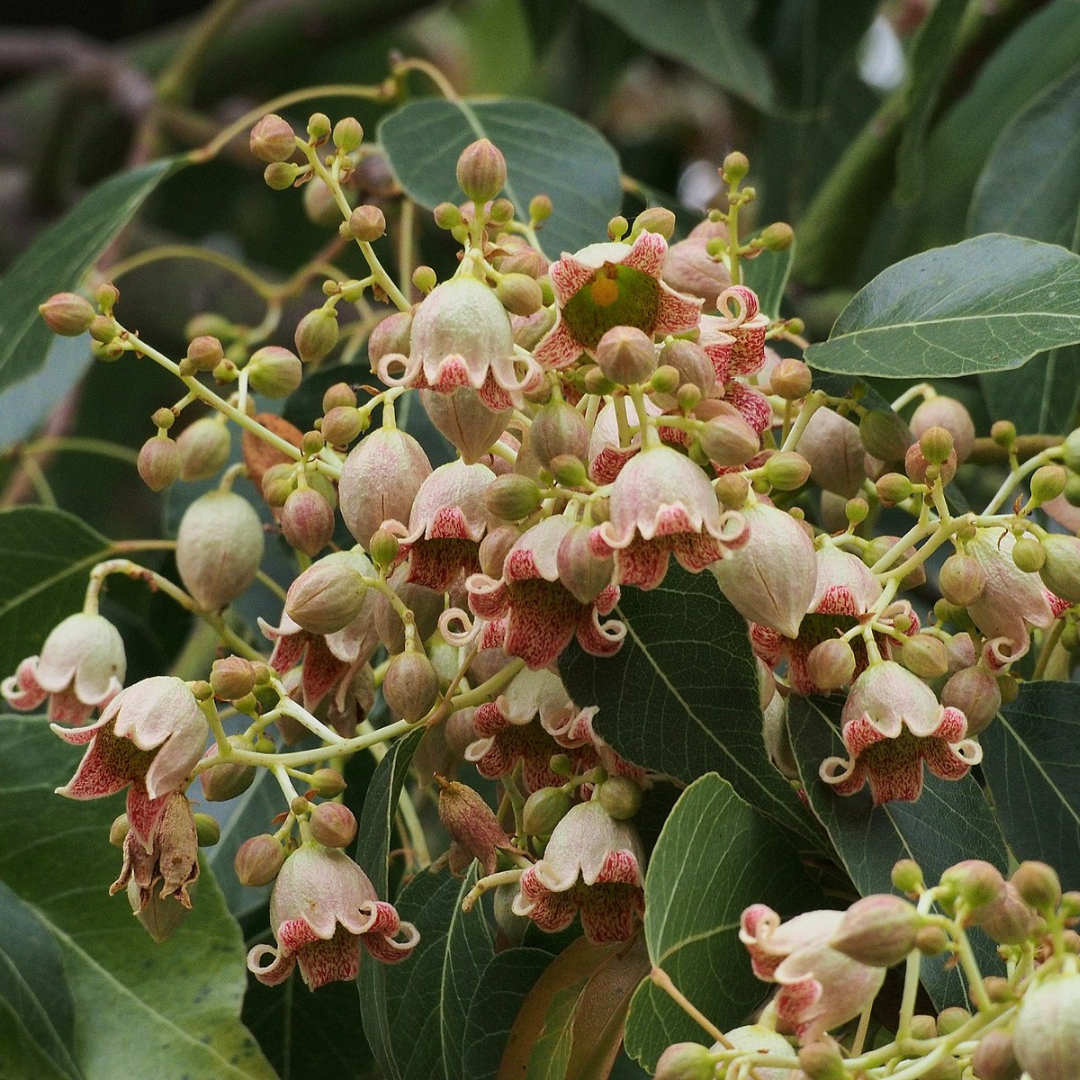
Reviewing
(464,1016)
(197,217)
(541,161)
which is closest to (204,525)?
(464,1016)

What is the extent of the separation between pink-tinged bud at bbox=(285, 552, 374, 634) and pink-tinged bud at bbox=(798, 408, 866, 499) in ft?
0.83

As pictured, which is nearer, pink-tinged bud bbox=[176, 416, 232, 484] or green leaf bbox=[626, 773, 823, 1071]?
green leaf bbox=[626, 773, 823, 1071]

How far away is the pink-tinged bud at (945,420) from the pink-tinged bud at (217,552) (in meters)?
0.39

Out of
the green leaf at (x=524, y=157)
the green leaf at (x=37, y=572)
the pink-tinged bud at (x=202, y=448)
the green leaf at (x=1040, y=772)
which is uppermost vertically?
the green leaf at (x=524, y=157)

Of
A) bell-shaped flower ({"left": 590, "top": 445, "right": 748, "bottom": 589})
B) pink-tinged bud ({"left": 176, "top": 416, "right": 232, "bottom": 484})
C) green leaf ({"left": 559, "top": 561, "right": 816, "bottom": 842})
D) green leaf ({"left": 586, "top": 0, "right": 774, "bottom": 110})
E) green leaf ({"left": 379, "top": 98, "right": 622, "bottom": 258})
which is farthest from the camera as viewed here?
green leaf ({"left": 586, "top": 0, "right": 774, "bottom": 110})

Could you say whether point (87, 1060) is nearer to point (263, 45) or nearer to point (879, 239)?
point (879, 239)

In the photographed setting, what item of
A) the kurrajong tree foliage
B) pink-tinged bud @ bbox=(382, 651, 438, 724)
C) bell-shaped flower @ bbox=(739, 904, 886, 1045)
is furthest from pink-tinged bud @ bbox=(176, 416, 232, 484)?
bell-shaped flower @ bbox=(739, 904, 886, 1045)

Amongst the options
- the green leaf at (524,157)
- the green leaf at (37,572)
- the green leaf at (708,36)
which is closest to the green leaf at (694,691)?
the green leaf at (524,157)

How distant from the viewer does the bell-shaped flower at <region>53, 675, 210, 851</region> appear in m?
0.67

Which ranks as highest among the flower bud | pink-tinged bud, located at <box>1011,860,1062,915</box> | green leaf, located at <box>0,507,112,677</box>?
the flower bud

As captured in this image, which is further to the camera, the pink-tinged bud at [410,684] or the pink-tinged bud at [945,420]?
the pink-tinged bud at [945,420]

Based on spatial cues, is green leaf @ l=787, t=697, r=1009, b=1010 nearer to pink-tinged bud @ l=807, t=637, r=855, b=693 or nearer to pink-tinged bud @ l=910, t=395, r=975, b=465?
pink-tinged bud @ l=807, t=637, r=855, b=693

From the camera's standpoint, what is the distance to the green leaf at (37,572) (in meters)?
1.11

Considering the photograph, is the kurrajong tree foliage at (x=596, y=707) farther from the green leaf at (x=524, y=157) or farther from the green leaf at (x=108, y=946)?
the green leaf at (x=524, y=157)
